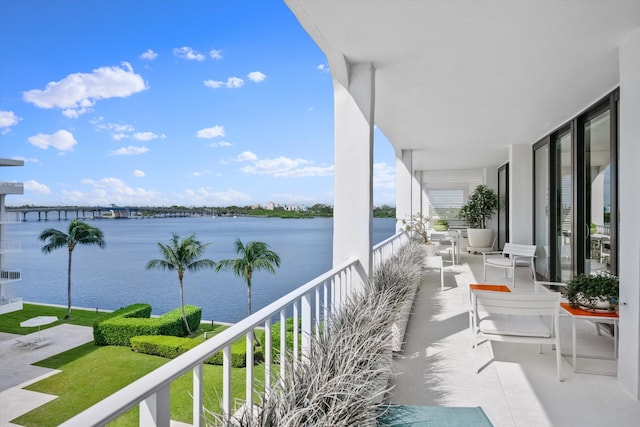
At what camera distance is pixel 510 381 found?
275 centimetres

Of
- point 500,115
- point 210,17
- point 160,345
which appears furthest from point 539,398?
point 210,17

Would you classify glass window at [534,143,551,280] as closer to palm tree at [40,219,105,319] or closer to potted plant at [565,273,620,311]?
potted plant at [565,273,620,311]

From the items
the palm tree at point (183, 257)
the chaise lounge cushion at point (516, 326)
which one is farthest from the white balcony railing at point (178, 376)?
the palm tree at point (183, 257)

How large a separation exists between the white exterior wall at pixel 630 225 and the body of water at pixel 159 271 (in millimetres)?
22793

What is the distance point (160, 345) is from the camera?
19344mm

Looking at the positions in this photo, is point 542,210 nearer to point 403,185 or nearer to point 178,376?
point 403,185

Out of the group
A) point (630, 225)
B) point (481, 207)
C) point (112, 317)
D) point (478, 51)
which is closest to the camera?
point (630, 225)

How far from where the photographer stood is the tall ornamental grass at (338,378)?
1.35 metres

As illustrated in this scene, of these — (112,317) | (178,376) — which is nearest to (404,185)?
(178,376)

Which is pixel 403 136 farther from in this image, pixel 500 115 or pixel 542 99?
pixel 542 99

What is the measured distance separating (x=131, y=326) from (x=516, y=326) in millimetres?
22098

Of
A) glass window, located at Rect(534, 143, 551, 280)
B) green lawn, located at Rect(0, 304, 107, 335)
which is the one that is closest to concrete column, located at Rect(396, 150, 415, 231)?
glass window, located at Rect(534, 143, 551, 280)

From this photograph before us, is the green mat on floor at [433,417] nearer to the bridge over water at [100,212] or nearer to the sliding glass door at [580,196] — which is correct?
the sliding glass door at [580,196]

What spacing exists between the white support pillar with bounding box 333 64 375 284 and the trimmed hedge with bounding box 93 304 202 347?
67.0 ft
